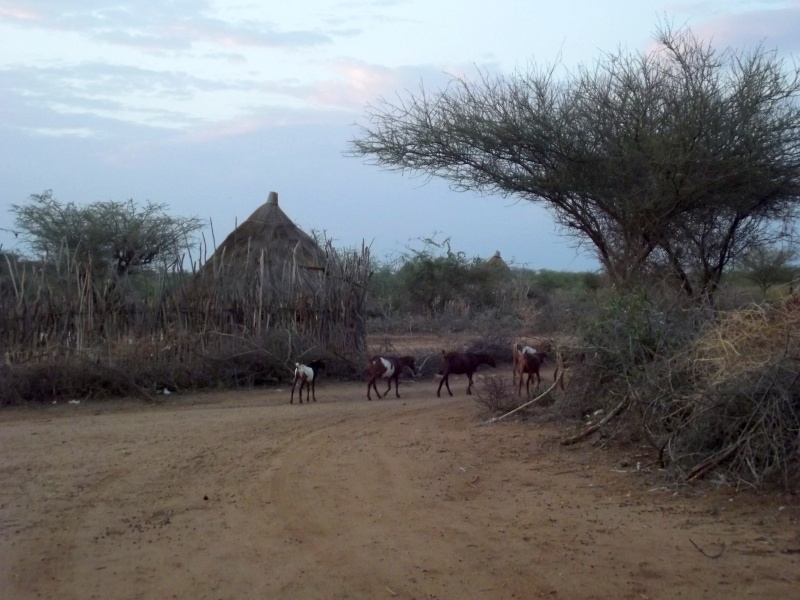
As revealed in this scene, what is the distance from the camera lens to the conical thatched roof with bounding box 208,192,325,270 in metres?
19.0

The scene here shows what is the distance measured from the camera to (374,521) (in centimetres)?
594

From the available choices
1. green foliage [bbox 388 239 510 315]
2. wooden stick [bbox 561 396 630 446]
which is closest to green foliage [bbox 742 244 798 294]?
green foliage [bbox 388 239 510 315]

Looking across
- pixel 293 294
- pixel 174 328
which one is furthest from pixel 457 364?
pixel 174 328

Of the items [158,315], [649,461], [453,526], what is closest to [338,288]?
[158,315]

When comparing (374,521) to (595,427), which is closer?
(374,521)

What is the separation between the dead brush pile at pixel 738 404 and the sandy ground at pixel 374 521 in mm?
260

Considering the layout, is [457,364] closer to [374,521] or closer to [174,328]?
[174,328]

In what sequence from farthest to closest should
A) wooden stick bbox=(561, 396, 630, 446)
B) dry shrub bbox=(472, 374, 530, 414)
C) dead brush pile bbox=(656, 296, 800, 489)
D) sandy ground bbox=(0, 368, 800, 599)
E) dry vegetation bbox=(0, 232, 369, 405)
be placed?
1. dry vegetation bbox=(0, 232, 369, 405)
2. dry shrub bbox=(472, 374, 530, 414)
3. wooden stick bbox=(561, 396, 630, 446)
4. dead brush pile bbox=(656, 296, 800, 489)
5. sandy ground bbox=(0, 368, 800, 599)

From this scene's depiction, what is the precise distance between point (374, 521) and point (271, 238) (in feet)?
47.7

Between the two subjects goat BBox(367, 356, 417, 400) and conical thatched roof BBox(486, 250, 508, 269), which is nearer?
goat BBox(367, 356, 417, 400)

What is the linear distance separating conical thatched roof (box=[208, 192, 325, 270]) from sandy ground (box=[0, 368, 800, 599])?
9890mm

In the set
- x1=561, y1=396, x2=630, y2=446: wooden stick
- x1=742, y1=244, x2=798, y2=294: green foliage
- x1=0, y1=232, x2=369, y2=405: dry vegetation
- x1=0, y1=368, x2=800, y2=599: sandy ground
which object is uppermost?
x1=742, y1=244, x2=798, y2=294: green foliage

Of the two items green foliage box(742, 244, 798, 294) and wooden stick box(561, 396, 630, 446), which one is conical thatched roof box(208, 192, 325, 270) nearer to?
wooden stick box(561, 396, 630, 446)

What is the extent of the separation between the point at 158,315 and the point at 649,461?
933cm
